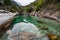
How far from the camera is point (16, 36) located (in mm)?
6418

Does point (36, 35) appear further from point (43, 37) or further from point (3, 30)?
point (3, 30)

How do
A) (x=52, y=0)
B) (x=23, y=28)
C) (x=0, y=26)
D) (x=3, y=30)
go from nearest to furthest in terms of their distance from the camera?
(x=23, y=28)
(x=0, y=26)
(x=3, y=30)
(x=52, y=0)

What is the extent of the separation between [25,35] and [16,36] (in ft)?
1.16

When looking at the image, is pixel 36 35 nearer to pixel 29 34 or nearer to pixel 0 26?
pixel 29 34

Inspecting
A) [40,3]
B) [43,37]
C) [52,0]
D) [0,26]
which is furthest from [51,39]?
[40,3]

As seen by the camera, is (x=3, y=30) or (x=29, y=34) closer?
(x=29, y=34)

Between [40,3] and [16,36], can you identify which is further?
[40,3]

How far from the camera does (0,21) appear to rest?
8.55 m

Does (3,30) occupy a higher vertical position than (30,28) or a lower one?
lower

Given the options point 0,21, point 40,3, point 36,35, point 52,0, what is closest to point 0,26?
point 0,21

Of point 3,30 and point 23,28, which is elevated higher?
point 23,28

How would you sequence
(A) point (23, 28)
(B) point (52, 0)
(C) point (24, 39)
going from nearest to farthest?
(C) point (24, 39)
(A) point (23, 28)
(B) point (52, 0)

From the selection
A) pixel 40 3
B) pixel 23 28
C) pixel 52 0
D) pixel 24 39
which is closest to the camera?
pixel 24 39

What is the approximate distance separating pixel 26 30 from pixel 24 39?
436 millimetres
